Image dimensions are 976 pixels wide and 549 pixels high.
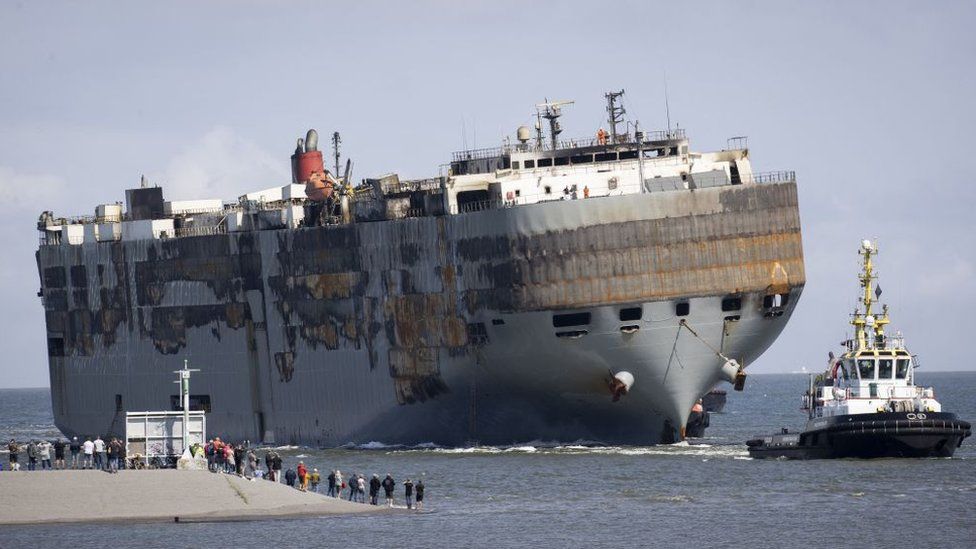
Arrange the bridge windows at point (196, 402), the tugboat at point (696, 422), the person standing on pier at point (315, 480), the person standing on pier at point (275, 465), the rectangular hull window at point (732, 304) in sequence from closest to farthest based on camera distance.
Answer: the person standing on pier at point (275, 465)
the person standing on pier at point (315, 480)
the rectangular hull window at point (732, 304)
the tugboat at point (696, 422)
the bridge windows at point (196, 402)

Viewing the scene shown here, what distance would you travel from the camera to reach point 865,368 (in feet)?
271

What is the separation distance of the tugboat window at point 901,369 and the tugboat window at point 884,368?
0.36m

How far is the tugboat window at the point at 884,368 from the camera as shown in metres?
82.6

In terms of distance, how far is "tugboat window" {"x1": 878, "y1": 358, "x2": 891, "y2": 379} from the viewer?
82625 mm

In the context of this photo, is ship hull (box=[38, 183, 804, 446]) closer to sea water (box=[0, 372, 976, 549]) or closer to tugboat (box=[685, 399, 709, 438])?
sea water (box=[0, 372, 976, 549])

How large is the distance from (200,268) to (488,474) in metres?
28.5

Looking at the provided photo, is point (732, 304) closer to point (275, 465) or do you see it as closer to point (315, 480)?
point (315, 480)

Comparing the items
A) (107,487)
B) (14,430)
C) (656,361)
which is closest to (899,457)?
(656,361)

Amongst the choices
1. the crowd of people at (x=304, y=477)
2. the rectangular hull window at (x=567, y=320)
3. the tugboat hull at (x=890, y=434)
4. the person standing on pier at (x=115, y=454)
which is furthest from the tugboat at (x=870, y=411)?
the person standing on pier at (x=115, y=454)

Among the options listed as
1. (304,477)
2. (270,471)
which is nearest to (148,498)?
(304,477)

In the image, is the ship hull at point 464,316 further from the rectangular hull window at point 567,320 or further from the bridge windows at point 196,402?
the bridge windows at point 196,402

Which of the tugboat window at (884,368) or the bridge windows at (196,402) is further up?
the bridge windows at (196,402)

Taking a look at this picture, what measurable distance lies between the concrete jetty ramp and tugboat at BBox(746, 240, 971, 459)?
22.8 m

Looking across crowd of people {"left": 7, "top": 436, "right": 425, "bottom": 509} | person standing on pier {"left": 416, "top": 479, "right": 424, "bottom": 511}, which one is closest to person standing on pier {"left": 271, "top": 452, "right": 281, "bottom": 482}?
crowd of people {"left": 7, "top": 436, "right": 425, "bottom": 509}
